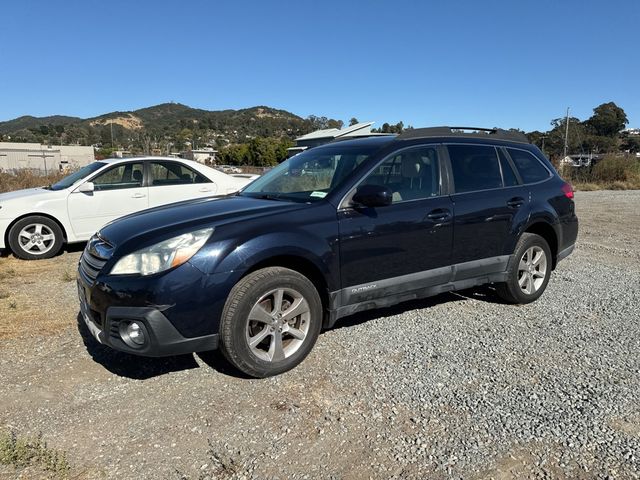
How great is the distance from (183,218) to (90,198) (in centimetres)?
501

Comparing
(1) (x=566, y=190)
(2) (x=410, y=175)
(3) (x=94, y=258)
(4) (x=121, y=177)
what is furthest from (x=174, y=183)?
(1) (x=566, y=190)

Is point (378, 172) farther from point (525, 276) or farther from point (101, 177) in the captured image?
point (101, 177)

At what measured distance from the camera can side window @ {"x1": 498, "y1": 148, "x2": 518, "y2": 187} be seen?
5.10m

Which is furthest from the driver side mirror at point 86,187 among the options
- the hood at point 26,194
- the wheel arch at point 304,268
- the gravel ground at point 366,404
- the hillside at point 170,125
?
the hillside at point 170,125

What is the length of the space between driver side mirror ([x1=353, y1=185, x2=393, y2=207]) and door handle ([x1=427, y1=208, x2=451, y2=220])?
571mm

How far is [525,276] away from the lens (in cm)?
532

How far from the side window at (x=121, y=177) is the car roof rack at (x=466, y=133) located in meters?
5.35

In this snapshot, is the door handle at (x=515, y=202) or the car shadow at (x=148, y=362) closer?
the car shadow at (x=148, y=362)

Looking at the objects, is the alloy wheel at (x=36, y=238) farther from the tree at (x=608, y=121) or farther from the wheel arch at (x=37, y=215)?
the tree at (x=608, y=121)

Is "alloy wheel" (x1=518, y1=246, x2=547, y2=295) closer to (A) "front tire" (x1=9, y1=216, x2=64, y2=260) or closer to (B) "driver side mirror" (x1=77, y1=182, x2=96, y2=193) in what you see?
(B) "driver side mirror" (x1=77, y1=182, x2=96, y2=193)

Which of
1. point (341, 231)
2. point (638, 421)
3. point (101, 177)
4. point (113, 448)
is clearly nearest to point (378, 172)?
point (341, 231)

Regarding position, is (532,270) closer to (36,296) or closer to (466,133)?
(466,133)

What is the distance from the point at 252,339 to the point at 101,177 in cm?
581

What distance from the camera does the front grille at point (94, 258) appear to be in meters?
3.57
